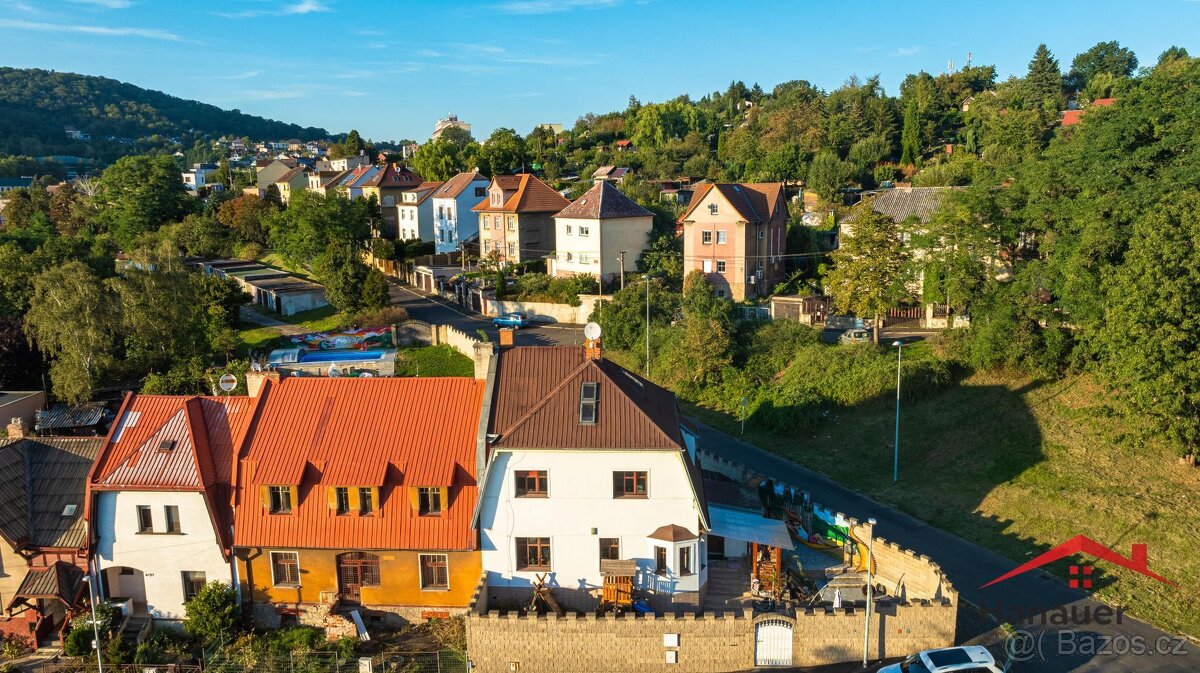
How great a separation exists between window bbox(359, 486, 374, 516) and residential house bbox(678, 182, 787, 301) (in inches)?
1535

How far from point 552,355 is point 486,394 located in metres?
2.83

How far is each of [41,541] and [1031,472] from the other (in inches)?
1459

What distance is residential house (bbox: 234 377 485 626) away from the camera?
79.0 feet

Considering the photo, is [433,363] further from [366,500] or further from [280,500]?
[366,500]

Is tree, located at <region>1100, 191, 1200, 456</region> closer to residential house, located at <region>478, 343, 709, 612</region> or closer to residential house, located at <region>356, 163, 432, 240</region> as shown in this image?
residential house, located at <region>478, 343, 709, 612</region>

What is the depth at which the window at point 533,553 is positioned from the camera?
2400 centimetres

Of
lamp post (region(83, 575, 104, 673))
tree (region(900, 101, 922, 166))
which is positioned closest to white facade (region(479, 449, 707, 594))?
lamp post (region(83, 575, 104, 673))

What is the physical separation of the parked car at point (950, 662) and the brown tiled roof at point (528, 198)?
184ft

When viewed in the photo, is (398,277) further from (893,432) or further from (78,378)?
(893,432)

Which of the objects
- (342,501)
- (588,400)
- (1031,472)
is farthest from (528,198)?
(342,501)

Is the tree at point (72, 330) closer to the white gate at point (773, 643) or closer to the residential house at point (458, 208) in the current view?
the residential house at point (458, 208)

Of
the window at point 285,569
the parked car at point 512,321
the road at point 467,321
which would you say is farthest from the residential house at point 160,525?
the parked car at point 512,321

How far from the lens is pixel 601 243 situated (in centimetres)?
6356

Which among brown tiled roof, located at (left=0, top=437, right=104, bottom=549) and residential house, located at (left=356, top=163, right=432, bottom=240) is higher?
residential house, located at (left=356, top=163, right=432, bottom=240)
